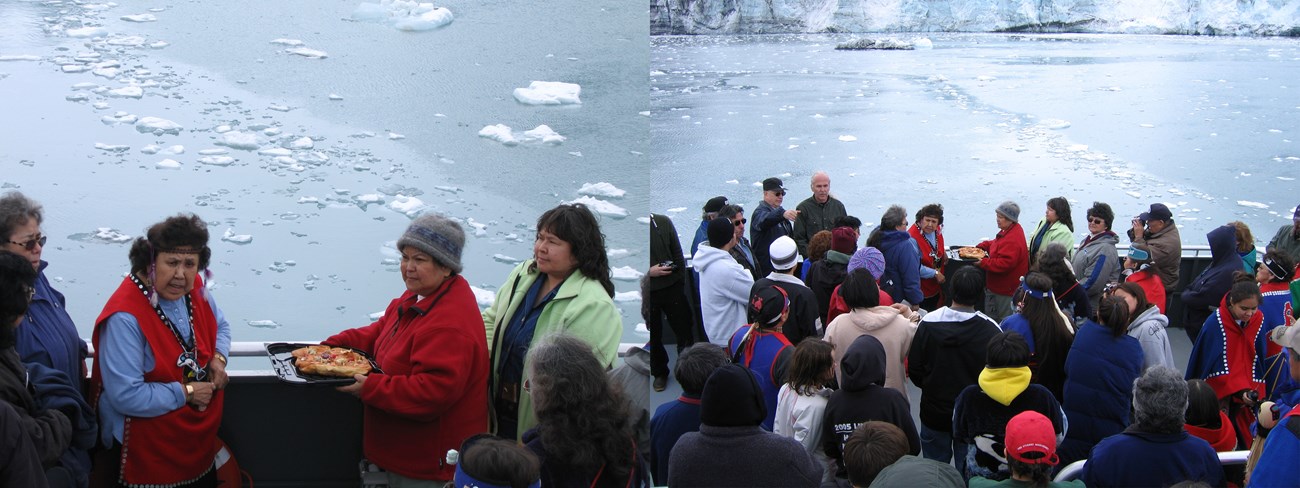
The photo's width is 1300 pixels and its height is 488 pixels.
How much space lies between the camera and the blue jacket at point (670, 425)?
2.33m

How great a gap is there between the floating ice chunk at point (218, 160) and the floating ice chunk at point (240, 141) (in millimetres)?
87

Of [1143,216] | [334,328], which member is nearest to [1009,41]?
[1143,216]

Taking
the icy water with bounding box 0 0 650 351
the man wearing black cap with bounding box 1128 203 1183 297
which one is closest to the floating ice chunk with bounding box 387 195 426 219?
the icy water with bounding box 0 0 650 351

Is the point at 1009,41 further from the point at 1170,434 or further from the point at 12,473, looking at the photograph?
the point at 12,473

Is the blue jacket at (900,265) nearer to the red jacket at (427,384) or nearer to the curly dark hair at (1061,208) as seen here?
the curly dark hair at (1061,208)

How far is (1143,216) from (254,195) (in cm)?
544

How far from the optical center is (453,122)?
579cm

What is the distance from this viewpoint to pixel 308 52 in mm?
5793

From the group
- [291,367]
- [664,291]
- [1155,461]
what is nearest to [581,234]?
[291,367]

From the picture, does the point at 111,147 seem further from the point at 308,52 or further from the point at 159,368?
the point at 159,368

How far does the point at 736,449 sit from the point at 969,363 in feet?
4.65

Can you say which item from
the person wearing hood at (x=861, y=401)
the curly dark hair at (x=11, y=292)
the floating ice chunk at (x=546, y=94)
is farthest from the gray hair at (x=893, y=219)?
the curly dark hair at (x=11, y=292)

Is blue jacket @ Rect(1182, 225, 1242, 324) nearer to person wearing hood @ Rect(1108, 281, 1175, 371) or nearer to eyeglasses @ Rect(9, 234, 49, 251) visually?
person wearing hood @ Rect(1108, 281, 1175, 371)

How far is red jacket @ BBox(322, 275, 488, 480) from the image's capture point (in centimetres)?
205
